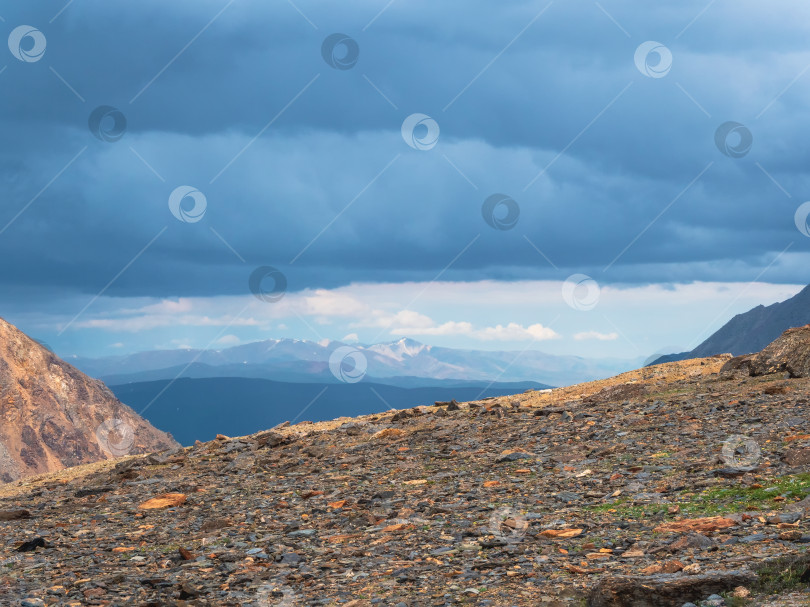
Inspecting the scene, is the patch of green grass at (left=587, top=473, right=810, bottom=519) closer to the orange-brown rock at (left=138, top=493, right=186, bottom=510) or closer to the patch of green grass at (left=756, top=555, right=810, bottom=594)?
the patch of green grass at (left=756, top=555, right=810, bottom=594)

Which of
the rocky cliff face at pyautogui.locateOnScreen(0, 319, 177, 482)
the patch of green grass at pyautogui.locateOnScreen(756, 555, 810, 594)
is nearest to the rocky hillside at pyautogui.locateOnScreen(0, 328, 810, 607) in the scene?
the patch of green grass at pyautogui.locateOnScreen(756, 555, 810, 594)

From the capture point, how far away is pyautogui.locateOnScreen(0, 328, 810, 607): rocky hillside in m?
12.2

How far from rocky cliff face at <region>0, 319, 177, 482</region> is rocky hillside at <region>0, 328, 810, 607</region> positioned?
97.2 m

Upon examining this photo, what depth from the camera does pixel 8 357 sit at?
126938 mm

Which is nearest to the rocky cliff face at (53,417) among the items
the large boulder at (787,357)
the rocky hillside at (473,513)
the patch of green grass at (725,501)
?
the rocky hillside at (473,513)

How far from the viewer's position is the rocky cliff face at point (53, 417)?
120125mm

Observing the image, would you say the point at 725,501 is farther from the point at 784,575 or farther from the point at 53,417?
the point at 53,417

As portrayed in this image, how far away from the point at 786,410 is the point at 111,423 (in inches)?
5050

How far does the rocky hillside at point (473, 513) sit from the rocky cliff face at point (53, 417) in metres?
97.2

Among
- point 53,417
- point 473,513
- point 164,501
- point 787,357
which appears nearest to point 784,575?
point 473,513

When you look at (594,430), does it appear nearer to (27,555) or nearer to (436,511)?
(436,511)

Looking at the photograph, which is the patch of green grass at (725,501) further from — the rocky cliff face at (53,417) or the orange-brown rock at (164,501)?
the rocky cliff face at (53,417)

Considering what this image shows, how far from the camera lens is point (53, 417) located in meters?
126

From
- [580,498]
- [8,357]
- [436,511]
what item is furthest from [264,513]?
[8,357]
